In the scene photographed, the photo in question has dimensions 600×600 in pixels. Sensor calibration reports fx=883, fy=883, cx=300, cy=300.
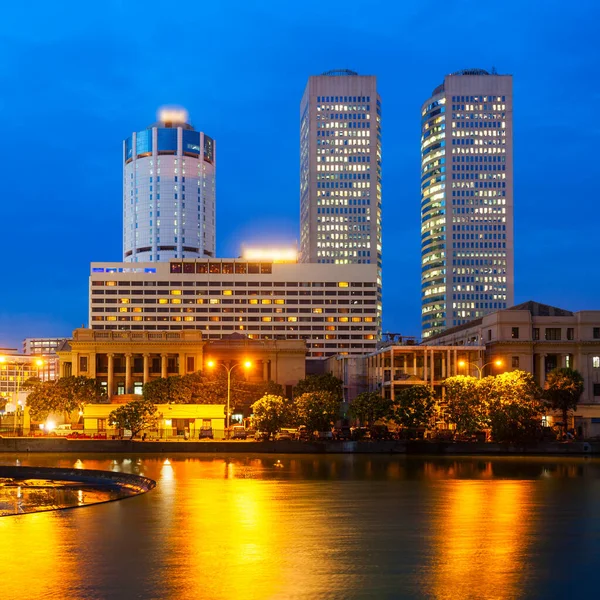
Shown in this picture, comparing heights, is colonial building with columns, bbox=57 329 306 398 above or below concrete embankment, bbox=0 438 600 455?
above

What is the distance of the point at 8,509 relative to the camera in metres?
41.6

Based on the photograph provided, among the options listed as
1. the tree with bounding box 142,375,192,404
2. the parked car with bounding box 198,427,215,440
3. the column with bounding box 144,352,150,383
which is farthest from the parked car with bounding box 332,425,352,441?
the column with bounding box 144,352,150,383

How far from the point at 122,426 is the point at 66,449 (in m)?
12.3

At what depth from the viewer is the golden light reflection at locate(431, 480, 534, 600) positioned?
2391cm

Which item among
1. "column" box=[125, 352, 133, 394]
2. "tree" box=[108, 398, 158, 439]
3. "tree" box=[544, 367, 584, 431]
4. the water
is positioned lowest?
the water

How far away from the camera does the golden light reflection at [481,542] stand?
23.9m

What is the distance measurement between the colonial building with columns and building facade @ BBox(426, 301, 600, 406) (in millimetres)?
49470

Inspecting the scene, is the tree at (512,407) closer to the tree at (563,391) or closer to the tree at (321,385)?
the tree at (563,391)

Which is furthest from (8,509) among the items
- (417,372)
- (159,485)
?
(417,372)

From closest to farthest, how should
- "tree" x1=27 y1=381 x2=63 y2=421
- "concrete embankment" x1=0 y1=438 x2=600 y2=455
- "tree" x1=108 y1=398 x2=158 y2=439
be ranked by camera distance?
"concrete embankment" x1=0 y1=438 x2=600 y2=455
"tree" x1=108 y1=398 x2=158 y2=439
"tree" x1=27 y1=381 x2=63 y2=421

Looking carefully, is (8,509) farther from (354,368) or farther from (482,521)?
(354,368)

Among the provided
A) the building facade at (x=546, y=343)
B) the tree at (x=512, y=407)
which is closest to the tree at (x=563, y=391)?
the tree at (x=512, y=407)

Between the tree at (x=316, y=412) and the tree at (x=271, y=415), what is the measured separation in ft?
5.79

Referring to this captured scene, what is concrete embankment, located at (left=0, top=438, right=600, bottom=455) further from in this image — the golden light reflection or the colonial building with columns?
the colonial building with columns
